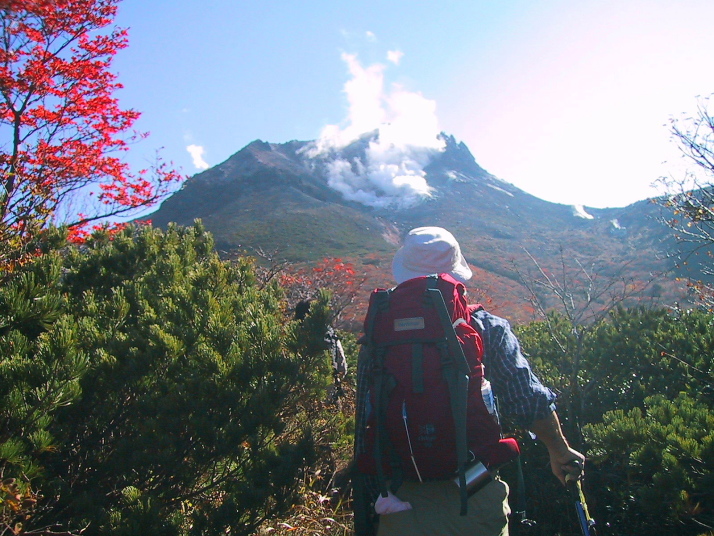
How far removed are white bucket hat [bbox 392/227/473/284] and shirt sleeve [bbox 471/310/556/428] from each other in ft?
0.60

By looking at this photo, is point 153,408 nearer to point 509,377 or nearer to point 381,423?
point 381,423

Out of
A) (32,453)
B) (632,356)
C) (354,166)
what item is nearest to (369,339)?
(32,453)

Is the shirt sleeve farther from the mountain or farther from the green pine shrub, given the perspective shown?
the mountain

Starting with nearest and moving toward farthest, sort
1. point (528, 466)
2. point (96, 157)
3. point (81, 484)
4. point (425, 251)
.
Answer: point (425, 251) → point (81, 484) → point (528, 466) → point (96, 157)

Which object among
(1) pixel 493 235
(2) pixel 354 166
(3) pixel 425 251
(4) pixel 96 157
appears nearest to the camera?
(3) pixel 425 251

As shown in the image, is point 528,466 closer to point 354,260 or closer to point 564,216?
point 354,260

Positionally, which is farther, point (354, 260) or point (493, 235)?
point (493, 235)

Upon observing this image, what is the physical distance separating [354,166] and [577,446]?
267ft

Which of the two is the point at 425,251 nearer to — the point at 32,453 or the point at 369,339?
the point at 369,339

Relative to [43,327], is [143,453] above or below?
below

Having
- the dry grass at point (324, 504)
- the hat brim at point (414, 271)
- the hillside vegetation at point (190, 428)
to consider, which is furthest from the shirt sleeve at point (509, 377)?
the dry grass at point (324, 504)

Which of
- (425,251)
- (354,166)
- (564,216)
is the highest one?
(354,166)

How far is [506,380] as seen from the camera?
1.78m

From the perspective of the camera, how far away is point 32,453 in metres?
1.70
